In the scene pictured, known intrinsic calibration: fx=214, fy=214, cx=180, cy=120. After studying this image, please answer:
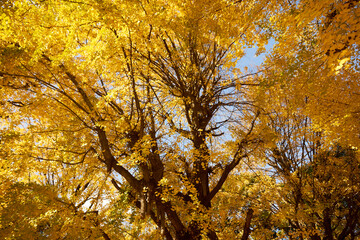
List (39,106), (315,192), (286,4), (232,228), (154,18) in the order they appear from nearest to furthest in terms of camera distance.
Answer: (154,18), (286,4), (39,106), (315,192), (232,228)

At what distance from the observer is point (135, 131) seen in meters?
5.77

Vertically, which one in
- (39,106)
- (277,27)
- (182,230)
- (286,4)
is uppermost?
(286,4)

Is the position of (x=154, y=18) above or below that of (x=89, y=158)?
above

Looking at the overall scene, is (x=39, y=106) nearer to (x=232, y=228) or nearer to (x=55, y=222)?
(x=55, y=222)

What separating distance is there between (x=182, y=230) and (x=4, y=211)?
4533 millimetres

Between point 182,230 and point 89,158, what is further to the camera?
point 89,158

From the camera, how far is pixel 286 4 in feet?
14.8

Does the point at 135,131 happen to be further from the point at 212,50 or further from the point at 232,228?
the point at 232,228

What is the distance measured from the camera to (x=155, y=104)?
6.29 metres

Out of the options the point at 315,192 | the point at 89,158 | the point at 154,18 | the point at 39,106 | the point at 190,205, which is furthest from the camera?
the point at 315,192

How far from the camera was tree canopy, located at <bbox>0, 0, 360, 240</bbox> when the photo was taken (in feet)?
14.8

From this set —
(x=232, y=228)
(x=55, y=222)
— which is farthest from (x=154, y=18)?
(x=232, y=228)

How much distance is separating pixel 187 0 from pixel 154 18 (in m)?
1.58

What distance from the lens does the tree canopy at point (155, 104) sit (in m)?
4.50
